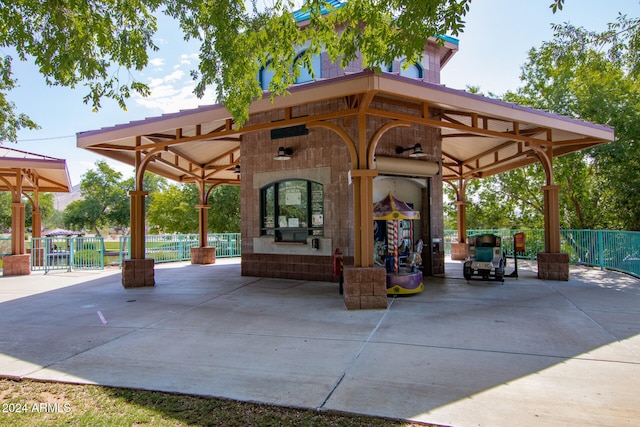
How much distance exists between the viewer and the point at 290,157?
34.8 feet

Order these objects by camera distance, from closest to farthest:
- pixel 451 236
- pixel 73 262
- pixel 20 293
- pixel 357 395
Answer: pixel 357 395 < pixel 20 293 < pixel 73 262 < pixel 451 236

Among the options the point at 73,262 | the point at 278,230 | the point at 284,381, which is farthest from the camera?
the point at 73,262

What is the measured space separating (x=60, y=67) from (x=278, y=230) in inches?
264

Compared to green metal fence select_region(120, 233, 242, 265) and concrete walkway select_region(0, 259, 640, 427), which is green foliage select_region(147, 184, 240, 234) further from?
concrete walkway select_region(0, 259, 640, 427)

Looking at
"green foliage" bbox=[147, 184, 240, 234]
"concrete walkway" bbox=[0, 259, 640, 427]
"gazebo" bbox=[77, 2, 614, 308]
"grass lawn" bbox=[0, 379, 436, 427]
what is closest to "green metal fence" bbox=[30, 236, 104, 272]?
"gazebo" bbox=[77, 2, 614, 308]

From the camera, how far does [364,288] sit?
24.0 feet

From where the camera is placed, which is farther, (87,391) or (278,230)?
(278,230)

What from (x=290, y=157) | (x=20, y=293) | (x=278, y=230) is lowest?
(x=20, y=293)

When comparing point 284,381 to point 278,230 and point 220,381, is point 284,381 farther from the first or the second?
point 278,230

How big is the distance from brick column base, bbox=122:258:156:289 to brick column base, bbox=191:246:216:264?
6000 mm

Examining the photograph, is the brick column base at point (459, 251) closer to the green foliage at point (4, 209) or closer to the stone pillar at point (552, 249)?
the stone pillar at point (552, 249)

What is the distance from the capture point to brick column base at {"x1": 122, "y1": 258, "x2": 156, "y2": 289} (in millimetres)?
10328

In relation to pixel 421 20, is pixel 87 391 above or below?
below

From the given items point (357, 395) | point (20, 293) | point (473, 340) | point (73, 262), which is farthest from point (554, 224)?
point (73, 262)
